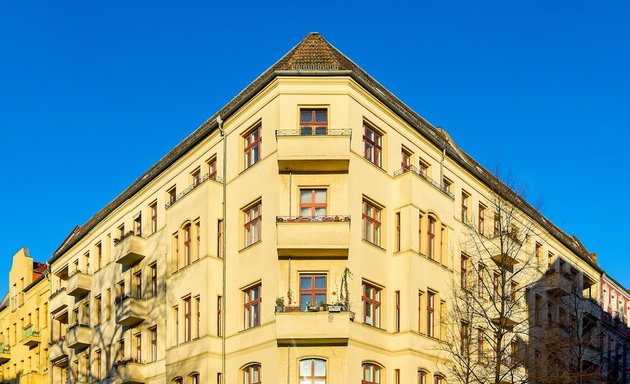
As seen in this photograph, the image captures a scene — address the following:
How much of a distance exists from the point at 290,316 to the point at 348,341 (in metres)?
2.43

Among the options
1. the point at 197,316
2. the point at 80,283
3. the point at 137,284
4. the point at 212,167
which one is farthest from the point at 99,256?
the point at 197,316

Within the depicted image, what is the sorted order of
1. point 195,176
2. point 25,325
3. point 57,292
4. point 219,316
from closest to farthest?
point 219,316
point 195,176
point 57,292
point 25,325

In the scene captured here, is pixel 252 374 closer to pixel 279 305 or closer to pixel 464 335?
pixel 279 305

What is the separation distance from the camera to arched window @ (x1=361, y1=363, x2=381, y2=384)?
34.2 metres

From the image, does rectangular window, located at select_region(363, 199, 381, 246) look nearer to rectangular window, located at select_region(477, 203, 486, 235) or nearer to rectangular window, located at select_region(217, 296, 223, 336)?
rectangular window, located at select_region(217, 296, 223, 336)

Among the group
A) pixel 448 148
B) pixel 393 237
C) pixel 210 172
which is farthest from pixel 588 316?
pixel 210 172

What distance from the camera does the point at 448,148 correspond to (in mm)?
42562

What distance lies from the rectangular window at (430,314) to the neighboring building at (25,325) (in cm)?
3374

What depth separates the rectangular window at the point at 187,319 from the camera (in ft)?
127

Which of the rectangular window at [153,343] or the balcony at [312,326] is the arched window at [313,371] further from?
the rectangular window at [153,343]

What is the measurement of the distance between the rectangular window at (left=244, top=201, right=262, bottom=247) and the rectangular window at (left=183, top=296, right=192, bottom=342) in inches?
182

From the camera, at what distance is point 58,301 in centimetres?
5697

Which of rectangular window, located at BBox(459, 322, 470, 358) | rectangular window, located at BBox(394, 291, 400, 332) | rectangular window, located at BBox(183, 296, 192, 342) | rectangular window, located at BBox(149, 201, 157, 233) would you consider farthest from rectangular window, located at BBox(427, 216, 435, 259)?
rectangular window, located at BBox(149, 201, 157, 233)

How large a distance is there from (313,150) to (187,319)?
1063 cm
